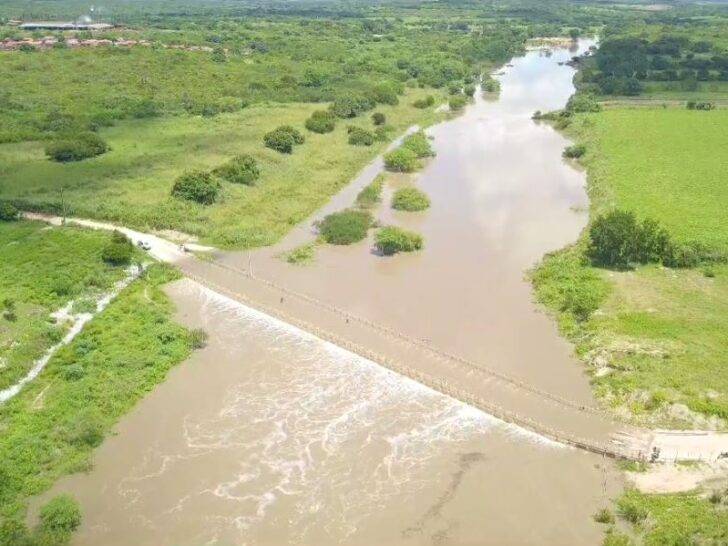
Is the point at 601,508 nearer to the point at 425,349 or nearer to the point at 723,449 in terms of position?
the point at 723,449

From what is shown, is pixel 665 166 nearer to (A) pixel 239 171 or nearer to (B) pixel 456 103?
(B) pixel 456 103

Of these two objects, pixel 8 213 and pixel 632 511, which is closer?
pixel 632 511

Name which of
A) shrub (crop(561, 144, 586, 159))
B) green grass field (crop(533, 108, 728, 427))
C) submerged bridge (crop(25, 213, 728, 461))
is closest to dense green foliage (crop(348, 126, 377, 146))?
shrub (crop(561, 144, 586, 159))

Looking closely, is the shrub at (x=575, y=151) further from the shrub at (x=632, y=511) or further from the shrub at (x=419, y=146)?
the shrub at (x=632, y=511)

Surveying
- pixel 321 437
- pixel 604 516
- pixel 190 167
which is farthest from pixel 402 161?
pixel 604 516

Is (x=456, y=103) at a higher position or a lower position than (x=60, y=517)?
higher

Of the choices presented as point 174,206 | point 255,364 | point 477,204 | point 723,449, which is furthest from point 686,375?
point 174,206
